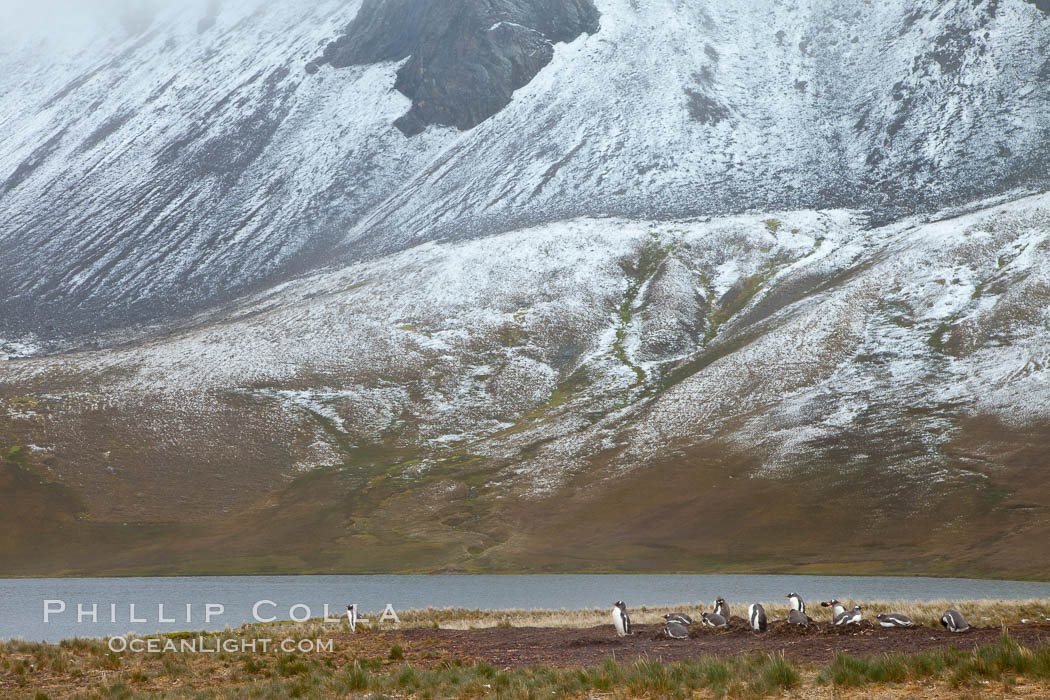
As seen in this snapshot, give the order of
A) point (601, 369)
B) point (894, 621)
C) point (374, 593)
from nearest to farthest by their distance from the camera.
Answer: point (894, 621), point (374, 593), point (601, 369)

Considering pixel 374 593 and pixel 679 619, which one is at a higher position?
pixel 374 593

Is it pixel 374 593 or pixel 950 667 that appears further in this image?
pixel 374 593

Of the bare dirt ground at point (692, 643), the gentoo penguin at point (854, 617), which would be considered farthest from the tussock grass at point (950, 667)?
the gentoo penguin at point (854, 617)

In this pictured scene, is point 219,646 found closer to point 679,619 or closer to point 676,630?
point 676,630

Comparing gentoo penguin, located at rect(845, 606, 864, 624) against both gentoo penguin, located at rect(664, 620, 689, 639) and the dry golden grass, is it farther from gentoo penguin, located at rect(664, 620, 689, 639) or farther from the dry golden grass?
gentoo penguin, located at rect(664, 620, 689, 639)

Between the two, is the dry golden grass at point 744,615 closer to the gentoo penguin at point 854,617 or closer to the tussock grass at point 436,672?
the tussock grass at point 436,672

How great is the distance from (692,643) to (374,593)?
137ft

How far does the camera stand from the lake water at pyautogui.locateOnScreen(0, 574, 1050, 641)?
45750 millimetres

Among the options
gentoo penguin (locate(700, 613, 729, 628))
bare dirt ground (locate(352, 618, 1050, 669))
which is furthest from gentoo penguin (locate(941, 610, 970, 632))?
gentoo penguin (locate(700, 613, 729, 628))

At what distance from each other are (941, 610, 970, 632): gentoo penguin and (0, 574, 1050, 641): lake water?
962 inches

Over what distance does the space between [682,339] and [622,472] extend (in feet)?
142

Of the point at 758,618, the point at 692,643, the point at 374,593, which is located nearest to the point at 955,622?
the point at 758,618

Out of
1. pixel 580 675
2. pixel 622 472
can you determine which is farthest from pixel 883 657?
pixel 622 472

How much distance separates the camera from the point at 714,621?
23.2m
